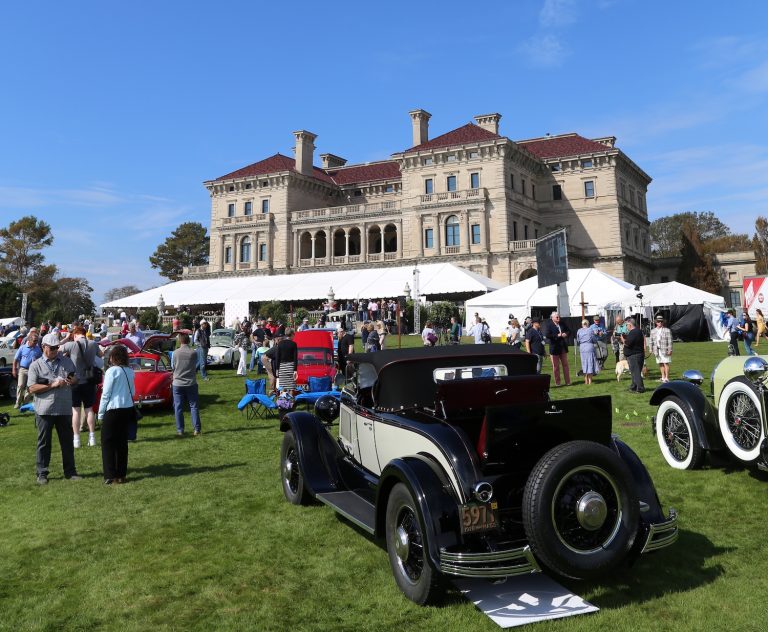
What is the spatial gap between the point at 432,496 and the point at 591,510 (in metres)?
0.99

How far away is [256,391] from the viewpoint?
12508 mm

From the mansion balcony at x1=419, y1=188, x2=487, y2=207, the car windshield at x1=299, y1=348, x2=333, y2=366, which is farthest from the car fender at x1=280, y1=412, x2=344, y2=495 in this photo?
the mansion balcony at x1=419, y1=188, x2=487, y2=207

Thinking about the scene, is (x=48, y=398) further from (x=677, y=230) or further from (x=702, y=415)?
(x=677, y=230)

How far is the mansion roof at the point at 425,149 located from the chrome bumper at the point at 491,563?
5653 cm

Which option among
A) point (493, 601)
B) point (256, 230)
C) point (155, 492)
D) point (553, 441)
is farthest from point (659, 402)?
point (256, 230)

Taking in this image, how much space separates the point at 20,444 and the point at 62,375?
11.8 feet

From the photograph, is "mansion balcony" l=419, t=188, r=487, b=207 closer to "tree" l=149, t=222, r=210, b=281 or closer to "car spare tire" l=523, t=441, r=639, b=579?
"tree" l=149, t=222, r=210, b=281

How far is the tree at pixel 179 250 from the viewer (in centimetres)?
8544

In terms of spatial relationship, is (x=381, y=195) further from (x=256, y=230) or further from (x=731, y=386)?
(x=731, y=386)

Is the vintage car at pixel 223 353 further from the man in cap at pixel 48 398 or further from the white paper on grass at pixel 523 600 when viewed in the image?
the white paper on grass at pixel 523 600

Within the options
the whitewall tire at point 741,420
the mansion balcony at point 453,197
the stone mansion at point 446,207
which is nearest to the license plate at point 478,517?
the whitewall tire at point 741,420

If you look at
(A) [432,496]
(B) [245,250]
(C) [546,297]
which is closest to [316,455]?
(A) [432,496]

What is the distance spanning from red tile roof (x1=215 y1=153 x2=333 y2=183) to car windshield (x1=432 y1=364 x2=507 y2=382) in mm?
64888

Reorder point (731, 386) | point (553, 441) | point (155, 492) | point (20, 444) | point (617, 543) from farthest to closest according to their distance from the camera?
point (20, 444) < point (155, 492) < point (731, 386) < point (553, 441) < point (617, 543)
